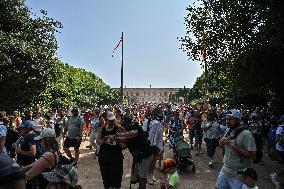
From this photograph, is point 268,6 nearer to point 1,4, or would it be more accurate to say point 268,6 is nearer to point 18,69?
point 18,69

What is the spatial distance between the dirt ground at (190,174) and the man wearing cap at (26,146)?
11.7ft

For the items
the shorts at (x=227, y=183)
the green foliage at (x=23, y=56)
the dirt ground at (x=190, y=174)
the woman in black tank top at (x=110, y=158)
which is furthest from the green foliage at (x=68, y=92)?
the shorts at (x=227, y=183)

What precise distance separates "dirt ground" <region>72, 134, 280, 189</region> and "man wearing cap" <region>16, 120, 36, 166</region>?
11.7 ft

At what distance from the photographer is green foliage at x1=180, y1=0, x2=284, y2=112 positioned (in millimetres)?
15312

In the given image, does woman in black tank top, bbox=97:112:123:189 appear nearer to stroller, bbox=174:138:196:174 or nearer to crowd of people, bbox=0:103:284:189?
Result: crowd of people, bbox=0:103:284:189

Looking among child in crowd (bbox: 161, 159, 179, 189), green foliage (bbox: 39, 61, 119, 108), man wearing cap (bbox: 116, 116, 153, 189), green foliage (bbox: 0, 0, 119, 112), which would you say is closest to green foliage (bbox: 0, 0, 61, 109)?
green foliage (bbox: 0, 0, 119, 112)

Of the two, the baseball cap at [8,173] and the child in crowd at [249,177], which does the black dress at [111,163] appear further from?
the baseball cap at [8,173]

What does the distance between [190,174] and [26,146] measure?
669 centimetres

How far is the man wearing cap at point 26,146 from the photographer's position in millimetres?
7496

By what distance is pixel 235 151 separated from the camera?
699 cm

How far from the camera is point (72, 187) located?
466 centimetres

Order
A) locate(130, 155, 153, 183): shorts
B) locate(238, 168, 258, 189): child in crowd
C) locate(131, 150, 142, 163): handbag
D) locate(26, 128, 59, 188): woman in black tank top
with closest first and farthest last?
locate(26, 128, 59, 188): woman in black tank top < locate(238, 168, 258, 189): child in crowd < locate(131, 150, 142, 163): handbag < locate(130, 155, 153, 183): shorts

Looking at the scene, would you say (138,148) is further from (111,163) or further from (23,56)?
(23,56)

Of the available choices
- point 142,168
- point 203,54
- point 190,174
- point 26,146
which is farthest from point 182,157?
point 203,54
